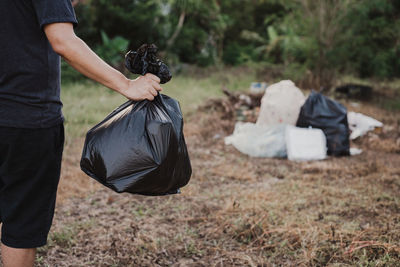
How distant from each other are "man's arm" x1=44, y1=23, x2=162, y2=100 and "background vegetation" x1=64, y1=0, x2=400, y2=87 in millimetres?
7192

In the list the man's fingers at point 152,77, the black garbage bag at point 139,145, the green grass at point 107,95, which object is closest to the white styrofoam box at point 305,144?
the green grass at point 107,95

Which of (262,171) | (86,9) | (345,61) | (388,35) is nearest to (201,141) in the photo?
(262,171)

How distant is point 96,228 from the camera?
112 inches

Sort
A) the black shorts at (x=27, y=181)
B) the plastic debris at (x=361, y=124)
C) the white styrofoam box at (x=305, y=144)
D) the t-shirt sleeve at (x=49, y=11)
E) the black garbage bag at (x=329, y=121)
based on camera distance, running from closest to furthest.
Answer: the t-shirt sleeve at (x=49, y=11) < the black shorts at (x=27, y=181) < the white styrofoam box at (x=305, y=144) < the black garbage bag at (x=329, y=121) < the plastic debris at (x=361, y=124)

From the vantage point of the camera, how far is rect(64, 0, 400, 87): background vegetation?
8.24 metres

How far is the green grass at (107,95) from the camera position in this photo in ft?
19.3

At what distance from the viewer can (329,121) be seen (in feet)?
15.5

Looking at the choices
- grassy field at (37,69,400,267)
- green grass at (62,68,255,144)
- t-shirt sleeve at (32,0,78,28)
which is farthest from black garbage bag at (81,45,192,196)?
green grass at (62,68,255,144)

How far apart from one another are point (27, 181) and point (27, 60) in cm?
43

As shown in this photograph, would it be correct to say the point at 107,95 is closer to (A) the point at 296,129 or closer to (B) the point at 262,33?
(A) the point at 296,129

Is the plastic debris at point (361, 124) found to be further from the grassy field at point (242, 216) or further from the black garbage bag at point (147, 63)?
the black garbage bag at point (147, 63)

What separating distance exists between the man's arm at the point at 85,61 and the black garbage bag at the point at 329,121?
344cm

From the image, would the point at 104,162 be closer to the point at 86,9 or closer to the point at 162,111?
the point at 162,111

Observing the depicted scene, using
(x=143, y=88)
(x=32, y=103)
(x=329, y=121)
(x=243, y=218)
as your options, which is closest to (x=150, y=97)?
(x=143, y=88)
